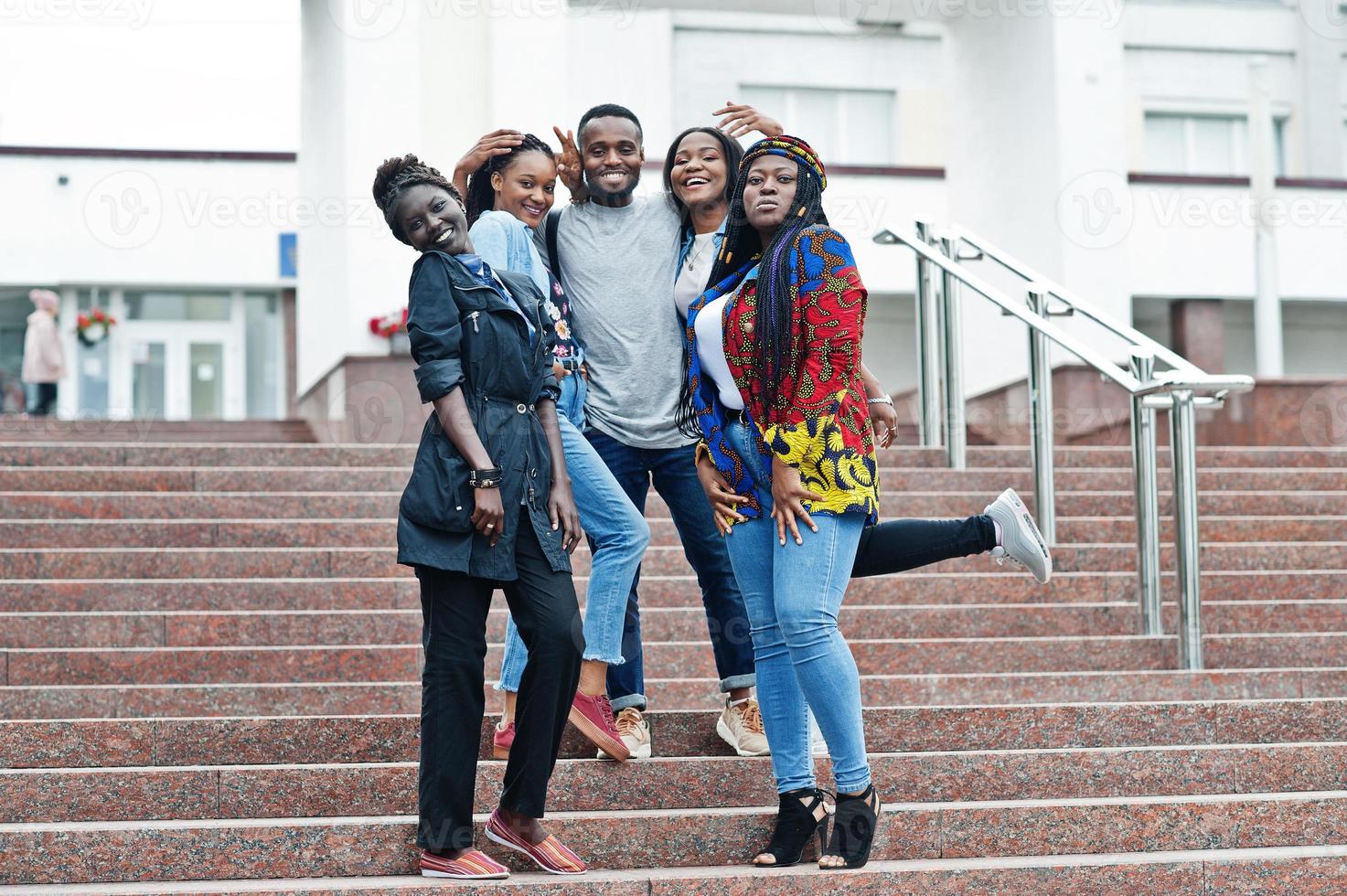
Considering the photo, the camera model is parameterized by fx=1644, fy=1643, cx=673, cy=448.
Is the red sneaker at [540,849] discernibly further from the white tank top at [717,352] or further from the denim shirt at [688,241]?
the denim shirt at [688,241]

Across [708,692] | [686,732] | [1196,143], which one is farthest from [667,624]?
[1196,143]

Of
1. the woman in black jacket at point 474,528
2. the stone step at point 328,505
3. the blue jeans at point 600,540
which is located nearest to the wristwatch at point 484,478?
the woman in black jacket at point 474,528

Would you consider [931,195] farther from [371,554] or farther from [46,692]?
[46,692]

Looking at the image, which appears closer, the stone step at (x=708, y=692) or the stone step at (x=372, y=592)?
the stone step at (x=708, y=692)

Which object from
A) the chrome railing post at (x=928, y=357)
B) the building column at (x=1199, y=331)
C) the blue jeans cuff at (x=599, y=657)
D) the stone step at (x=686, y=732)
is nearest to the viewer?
the blue jeans cuff at (x=599, y=657)

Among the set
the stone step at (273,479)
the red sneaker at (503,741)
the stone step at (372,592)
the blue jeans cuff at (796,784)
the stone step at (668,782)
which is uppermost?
the stone step at (273,479)

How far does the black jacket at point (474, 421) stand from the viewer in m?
3.66

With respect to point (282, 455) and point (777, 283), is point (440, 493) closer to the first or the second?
point (777, 283)

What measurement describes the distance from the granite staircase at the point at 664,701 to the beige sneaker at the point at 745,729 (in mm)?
74

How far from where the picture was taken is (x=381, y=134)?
38.4 ft

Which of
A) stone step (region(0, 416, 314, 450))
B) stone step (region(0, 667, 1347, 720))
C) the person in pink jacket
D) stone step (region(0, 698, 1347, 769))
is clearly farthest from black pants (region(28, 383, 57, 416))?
stone step (region(0, 698, 1347, 769))

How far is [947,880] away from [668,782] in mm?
828

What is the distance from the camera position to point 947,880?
12.9ft

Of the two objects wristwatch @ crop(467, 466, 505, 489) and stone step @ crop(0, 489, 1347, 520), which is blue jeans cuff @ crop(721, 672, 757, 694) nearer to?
wristwatch @ crop(467, 466, 505, 489)
